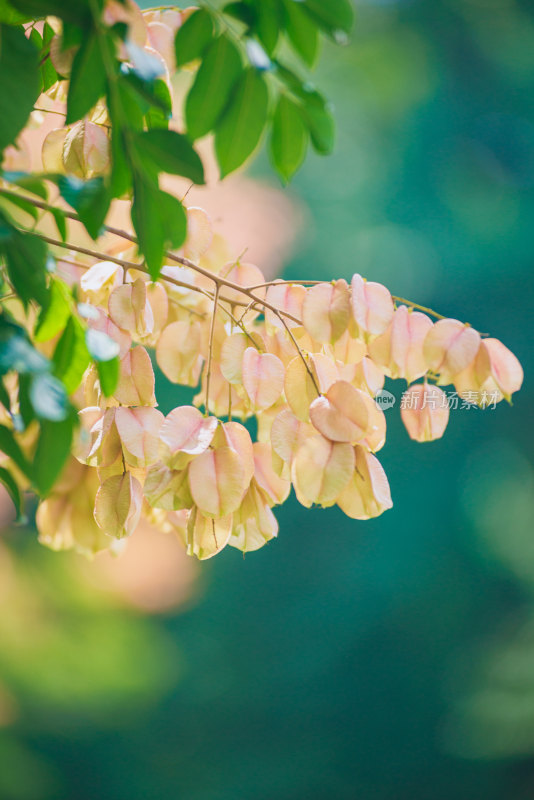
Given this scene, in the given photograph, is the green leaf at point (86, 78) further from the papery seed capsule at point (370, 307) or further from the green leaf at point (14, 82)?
the papery seed capsule at point (370, 307)

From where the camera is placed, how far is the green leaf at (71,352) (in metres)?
0.41

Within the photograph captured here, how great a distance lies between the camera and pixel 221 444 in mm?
488

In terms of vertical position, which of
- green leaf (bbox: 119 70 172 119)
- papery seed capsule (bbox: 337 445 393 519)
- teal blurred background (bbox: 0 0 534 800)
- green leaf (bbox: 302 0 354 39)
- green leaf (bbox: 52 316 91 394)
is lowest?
green leaf (bbox: 52 316 91 394)

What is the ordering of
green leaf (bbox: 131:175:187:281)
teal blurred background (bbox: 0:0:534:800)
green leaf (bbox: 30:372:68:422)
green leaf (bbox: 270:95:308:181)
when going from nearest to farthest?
green leaf (bbox: 30:372:68:422) < green leaf (bbox: 131:175:187:281) < green leaf (bbox: 270:95:308:181) < teal blurred background (bbox: 0:0:534:800)

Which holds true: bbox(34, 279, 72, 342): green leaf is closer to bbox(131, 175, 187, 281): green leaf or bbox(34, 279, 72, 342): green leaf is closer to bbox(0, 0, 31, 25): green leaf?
bbox(131, 175, 187, 281): green leaf

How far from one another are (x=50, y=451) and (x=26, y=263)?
0.37 feet

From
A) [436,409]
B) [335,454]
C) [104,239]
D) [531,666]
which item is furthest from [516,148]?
[335,454]

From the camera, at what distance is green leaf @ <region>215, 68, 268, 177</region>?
1.42 ft

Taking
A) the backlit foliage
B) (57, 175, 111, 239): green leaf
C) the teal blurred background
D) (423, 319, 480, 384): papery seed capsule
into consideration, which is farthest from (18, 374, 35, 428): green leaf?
the teal blurred background

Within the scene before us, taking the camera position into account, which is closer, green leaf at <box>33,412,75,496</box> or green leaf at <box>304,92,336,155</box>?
green leaf at <box>33,412,75,496</box>

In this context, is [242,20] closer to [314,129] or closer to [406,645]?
[314,129]

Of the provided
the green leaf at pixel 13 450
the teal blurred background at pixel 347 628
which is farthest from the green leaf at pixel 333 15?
the teal blurred background at pixel 347 628

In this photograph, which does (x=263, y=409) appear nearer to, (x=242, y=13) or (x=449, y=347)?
(x=449, y=347)

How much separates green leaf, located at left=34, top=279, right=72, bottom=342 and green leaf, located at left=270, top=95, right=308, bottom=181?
0.64 feet
